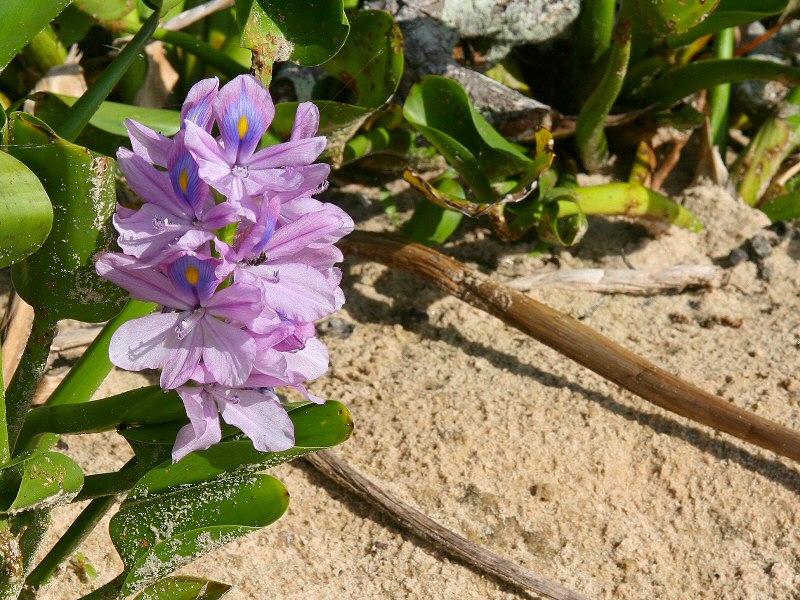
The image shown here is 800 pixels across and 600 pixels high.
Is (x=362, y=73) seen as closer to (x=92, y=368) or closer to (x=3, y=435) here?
(x=92, y=368)

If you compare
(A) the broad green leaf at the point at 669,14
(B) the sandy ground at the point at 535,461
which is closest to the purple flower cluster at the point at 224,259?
(B) the sandy ground at the point at 535,461

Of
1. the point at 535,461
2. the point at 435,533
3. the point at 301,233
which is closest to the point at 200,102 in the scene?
the point at 301,233

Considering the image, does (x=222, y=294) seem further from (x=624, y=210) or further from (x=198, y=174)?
(x=624, y=210)

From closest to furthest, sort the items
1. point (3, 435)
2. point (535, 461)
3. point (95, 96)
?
1. point (3, 435)
2. point (95, 96)
3. point (535, 461)

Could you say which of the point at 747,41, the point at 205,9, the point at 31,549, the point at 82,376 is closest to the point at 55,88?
the point at 205,9

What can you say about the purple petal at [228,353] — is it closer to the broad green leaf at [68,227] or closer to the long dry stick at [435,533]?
the broad green leaf at [68,227]

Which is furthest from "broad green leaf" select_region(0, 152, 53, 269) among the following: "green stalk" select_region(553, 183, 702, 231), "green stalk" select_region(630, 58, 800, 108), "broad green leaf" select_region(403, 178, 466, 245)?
"green stalk" select_region(630, 58, 800, 108)

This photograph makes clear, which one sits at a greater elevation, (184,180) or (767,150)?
(184,180)
